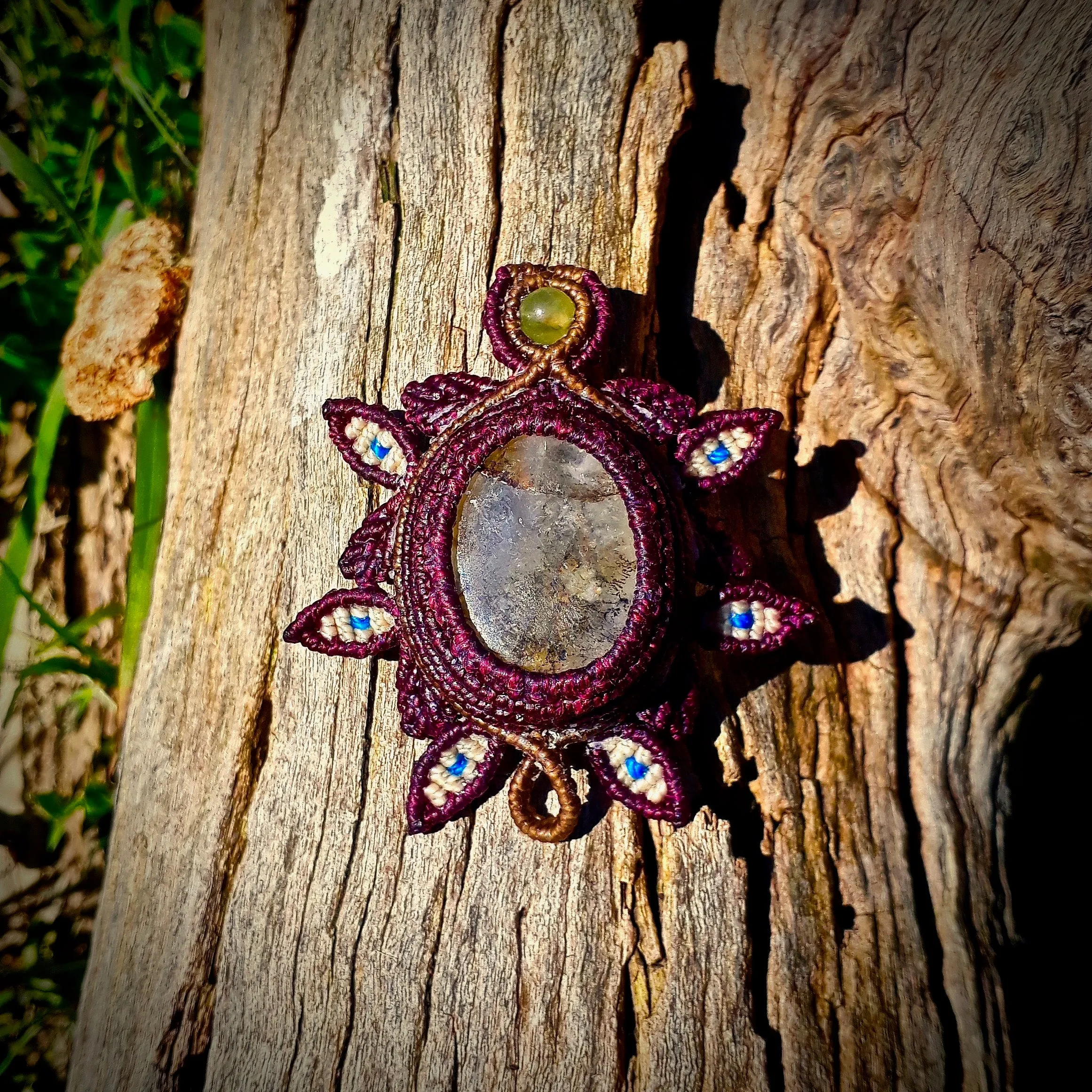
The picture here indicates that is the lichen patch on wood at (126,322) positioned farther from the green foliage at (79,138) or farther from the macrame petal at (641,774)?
the macrame petal at (641,774)

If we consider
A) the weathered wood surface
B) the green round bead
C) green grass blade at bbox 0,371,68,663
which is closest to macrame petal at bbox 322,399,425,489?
the weathered wood surface

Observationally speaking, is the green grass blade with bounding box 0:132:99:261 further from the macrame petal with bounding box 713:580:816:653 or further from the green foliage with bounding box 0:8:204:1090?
the macrame petal with bounding box 713:580:816:653

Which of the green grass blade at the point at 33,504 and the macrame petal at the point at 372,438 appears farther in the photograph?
the green grass blade at the point at 33,504

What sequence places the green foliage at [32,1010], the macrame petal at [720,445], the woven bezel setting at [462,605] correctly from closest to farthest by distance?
the woven bezel setting at [462,605] < the macrame petal at [720,445] < the green foliage at [32,1010]

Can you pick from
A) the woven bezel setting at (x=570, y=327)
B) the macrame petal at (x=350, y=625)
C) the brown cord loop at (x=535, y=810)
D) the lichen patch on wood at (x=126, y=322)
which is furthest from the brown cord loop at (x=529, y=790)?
the lichen patch on wood at (x=126, y=322)

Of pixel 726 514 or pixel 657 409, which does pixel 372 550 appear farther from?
pixel 726 514

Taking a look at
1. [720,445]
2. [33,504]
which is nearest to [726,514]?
[720,445]

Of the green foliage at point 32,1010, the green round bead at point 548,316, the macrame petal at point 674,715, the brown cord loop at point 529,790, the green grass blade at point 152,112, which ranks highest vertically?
Result: the green grass blade at point 152,112
